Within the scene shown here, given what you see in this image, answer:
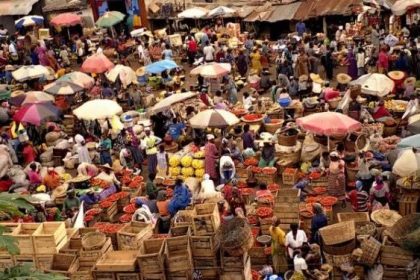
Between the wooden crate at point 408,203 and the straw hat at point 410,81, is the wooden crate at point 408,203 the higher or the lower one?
the lower one

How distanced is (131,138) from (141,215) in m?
4.68

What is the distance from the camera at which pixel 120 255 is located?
11.2 meters

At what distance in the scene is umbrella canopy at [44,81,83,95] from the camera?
19.7 m

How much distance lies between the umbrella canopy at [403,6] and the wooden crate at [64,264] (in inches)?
619

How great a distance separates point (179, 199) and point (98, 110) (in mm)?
5017

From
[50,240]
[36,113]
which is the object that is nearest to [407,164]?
[50,240]

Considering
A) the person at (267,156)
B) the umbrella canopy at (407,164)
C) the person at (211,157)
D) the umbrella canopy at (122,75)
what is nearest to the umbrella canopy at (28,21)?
the umbrella canopy at (122,75)

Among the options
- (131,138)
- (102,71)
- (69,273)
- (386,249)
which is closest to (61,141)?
(131,138)

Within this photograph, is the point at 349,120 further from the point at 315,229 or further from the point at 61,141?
the point at 61,141

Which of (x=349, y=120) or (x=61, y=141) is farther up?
(x=349, y=120)

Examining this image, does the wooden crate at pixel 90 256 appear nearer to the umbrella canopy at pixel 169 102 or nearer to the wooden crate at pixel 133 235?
the wooden crate at pixel 133 235

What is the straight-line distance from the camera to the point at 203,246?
1096cm

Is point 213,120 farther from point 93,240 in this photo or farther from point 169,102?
point 93,240

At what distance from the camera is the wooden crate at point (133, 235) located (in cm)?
1185
